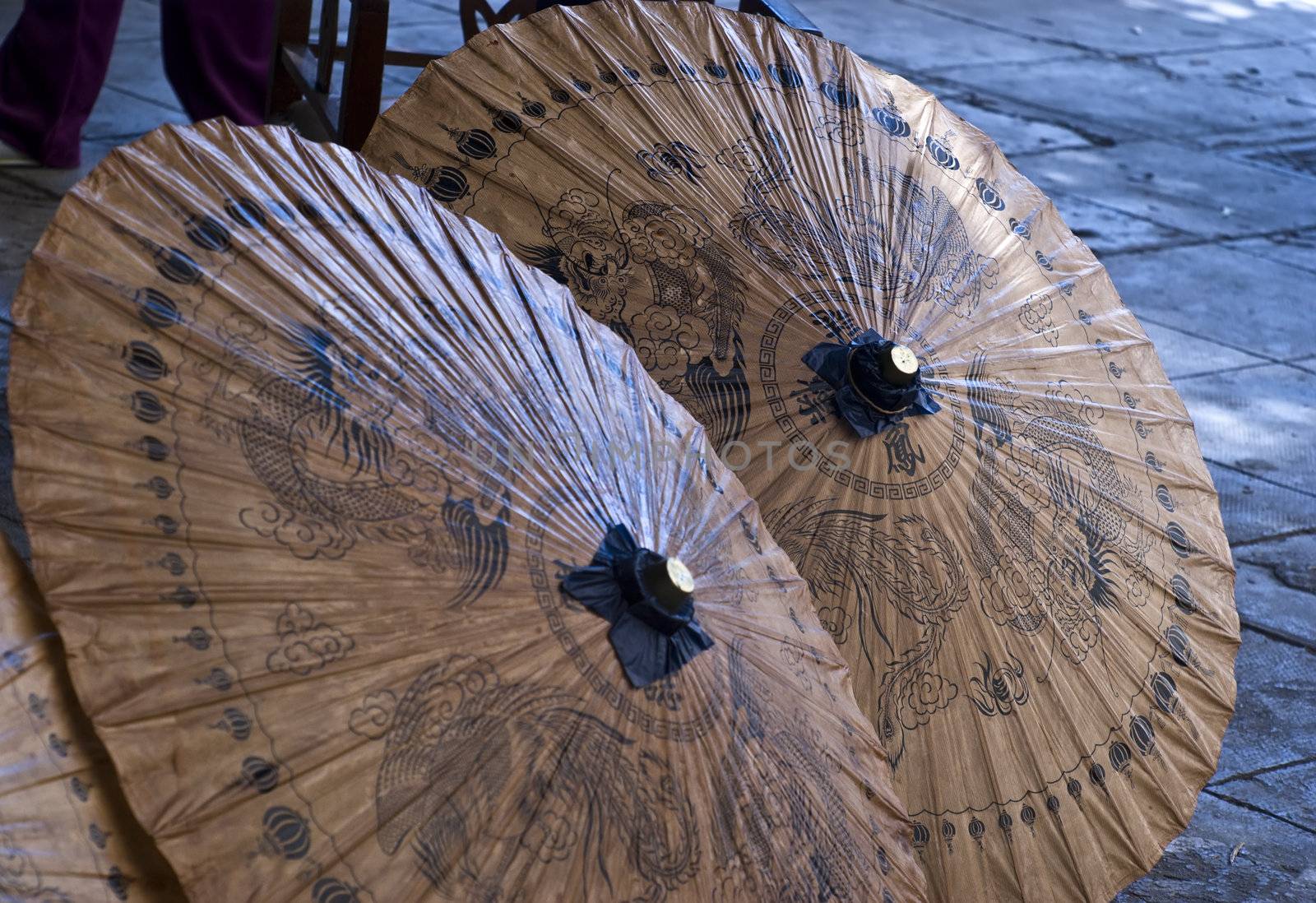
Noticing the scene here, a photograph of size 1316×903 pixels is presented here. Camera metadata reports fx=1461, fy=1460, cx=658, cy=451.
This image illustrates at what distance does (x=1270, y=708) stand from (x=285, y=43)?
2728 millimetres

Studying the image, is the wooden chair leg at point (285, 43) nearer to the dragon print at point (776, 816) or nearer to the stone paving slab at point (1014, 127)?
the dragon print at point (776, 816)

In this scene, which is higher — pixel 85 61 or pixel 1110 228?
pixel 1110 228

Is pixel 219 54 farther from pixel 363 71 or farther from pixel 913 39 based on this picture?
pixel 913 39

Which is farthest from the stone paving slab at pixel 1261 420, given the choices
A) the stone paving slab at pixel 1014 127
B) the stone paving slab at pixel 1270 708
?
the stone paving slab at pixel 1014 127

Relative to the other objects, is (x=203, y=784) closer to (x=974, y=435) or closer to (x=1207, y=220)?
(x=974, y=435)

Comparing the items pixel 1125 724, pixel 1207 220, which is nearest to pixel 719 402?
pixel 1125 724

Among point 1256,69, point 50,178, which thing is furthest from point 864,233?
point 1256,69

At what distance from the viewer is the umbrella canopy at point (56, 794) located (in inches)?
53.1

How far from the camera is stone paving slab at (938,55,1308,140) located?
689 cm

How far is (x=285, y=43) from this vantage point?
142 inches

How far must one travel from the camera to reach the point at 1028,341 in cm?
226

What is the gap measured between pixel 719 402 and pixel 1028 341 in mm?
585

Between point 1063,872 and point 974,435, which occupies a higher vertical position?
point 974,435

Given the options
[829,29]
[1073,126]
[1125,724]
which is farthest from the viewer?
[829,29]
